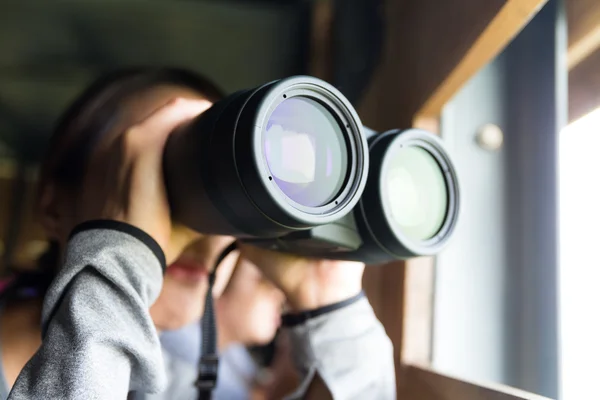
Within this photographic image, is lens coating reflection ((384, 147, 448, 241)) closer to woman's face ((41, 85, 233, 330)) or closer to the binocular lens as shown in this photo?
the binocular lens

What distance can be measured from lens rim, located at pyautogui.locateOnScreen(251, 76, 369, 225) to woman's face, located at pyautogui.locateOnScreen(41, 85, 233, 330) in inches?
11.1

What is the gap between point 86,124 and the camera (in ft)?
2.31

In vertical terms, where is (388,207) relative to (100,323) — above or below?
above

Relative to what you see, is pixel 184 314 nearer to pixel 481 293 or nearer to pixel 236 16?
pixel 481 293

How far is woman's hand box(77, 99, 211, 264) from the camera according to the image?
0.49 metres

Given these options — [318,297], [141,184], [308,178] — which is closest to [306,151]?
[308,178]

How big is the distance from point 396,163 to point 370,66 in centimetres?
38

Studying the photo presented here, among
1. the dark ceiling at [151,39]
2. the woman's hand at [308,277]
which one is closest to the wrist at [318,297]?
the woman's hand at [308,277]

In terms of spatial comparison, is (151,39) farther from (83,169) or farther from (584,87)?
(584,87)

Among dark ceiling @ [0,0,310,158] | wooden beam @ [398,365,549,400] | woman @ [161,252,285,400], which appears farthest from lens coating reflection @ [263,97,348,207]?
dark ceiling @ [0,0,310,158]

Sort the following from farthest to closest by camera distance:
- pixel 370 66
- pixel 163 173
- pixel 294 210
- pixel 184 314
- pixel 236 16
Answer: pixel 236 16, pixel 370 66, pixel 184 314, pixel 163 173, pixel 294 210

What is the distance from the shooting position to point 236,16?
1207 mm

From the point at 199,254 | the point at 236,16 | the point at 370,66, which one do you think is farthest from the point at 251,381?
the point at 236,16

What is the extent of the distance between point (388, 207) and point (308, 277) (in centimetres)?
18
